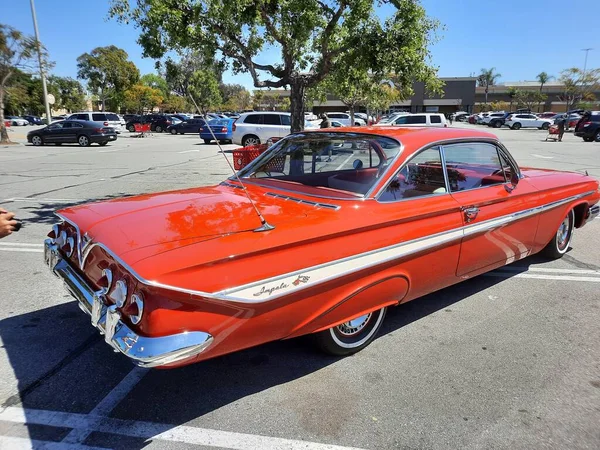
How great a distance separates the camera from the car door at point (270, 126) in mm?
18594

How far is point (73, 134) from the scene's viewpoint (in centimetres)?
2248

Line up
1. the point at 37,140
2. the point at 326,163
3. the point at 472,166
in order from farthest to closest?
1. the point at 37,140
2. the point at 472,166
3. the point at 326,163

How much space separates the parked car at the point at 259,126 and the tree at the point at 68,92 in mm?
64911

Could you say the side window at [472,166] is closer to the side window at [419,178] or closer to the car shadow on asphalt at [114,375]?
the side window at [419,178]

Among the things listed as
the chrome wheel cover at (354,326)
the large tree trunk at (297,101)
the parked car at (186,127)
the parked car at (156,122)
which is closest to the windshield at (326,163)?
the chrome wheel cover at (354,326)

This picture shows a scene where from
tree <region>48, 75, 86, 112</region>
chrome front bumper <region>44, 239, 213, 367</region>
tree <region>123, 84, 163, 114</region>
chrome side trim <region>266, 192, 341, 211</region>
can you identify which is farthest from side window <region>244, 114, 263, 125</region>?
tree <region>48, 75, 86, 112</region>

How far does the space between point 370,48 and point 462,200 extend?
13.6ft

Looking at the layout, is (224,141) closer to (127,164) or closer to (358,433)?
(127,164)

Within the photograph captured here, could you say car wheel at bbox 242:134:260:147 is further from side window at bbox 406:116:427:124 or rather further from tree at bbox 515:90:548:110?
tree at bbox 515:90:548:110

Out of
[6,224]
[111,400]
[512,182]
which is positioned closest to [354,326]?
[111,400]

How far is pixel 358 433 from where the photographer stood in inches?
90.5

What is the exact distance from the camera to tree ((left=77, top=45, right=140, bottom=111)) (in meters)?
55.6

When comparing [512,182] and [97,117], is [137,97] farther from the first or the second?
[512,182]

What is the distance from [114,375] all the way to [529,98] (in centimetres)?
8932
